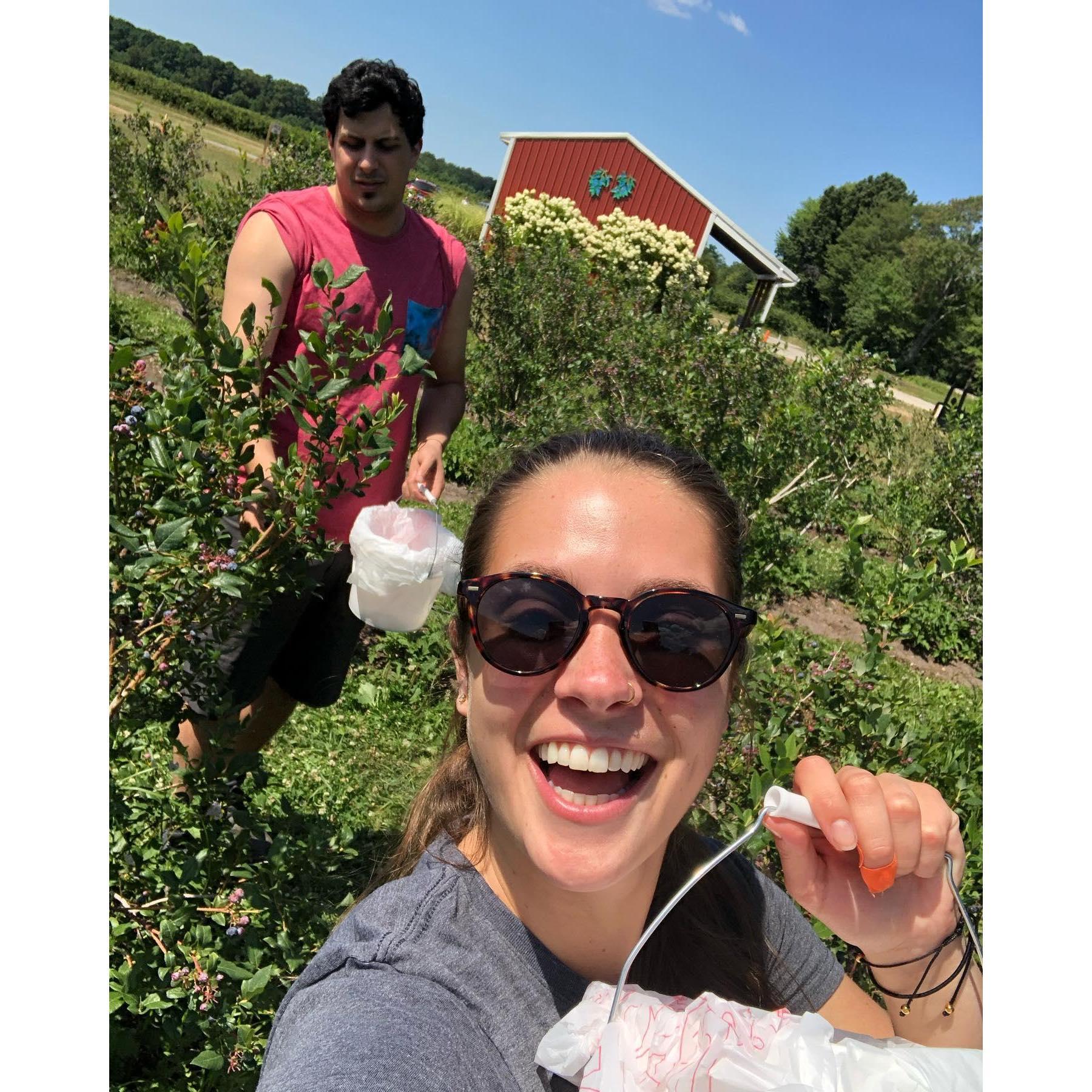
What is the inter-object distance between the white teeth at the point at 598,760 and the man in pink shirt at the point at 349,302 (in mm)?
1173

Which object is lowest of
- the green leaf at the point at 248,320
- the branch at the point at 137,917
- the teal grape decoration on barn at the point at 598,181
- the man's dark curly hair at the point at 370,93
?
the branch at the point at 137,917

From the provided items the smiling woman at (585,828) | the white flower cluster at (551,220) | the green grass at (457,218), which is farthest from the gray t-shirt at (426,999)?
the white flower cluster at (551,220)

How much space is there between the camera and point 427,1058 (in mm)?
979

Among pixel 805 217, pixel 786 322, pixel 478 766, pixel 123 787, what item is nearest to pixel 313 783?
pixel 123 787

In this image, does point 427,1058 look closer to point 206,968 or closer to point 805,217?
point 206,968

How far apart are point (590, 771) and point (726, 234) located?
29.8 metres

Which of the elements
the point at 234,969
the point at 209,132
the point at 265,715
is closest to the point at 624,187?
the point at 209,132

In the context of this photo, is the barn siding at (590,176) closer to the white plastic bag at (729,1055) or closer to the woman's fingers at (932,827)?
the woman's fingers at (932,827)

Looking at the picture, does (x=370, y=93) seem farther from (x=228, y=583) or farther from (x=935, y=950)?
(x=935, y=950)

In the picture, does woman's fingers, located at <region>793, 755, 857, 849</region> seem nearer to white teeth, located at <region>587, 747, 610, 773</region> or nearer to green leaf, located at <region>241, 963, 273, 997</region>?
white teeth, located at <region>587, 747, 610, 773</region>

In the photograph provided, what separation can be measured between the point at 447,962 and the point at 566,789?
0.28 metres

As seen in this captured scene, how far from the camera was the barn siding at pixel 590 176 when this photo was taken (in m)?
26.2

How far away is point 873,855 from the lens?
3.84 ft

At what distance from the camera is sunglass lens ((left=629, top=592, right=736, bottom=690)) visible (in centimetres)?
126
